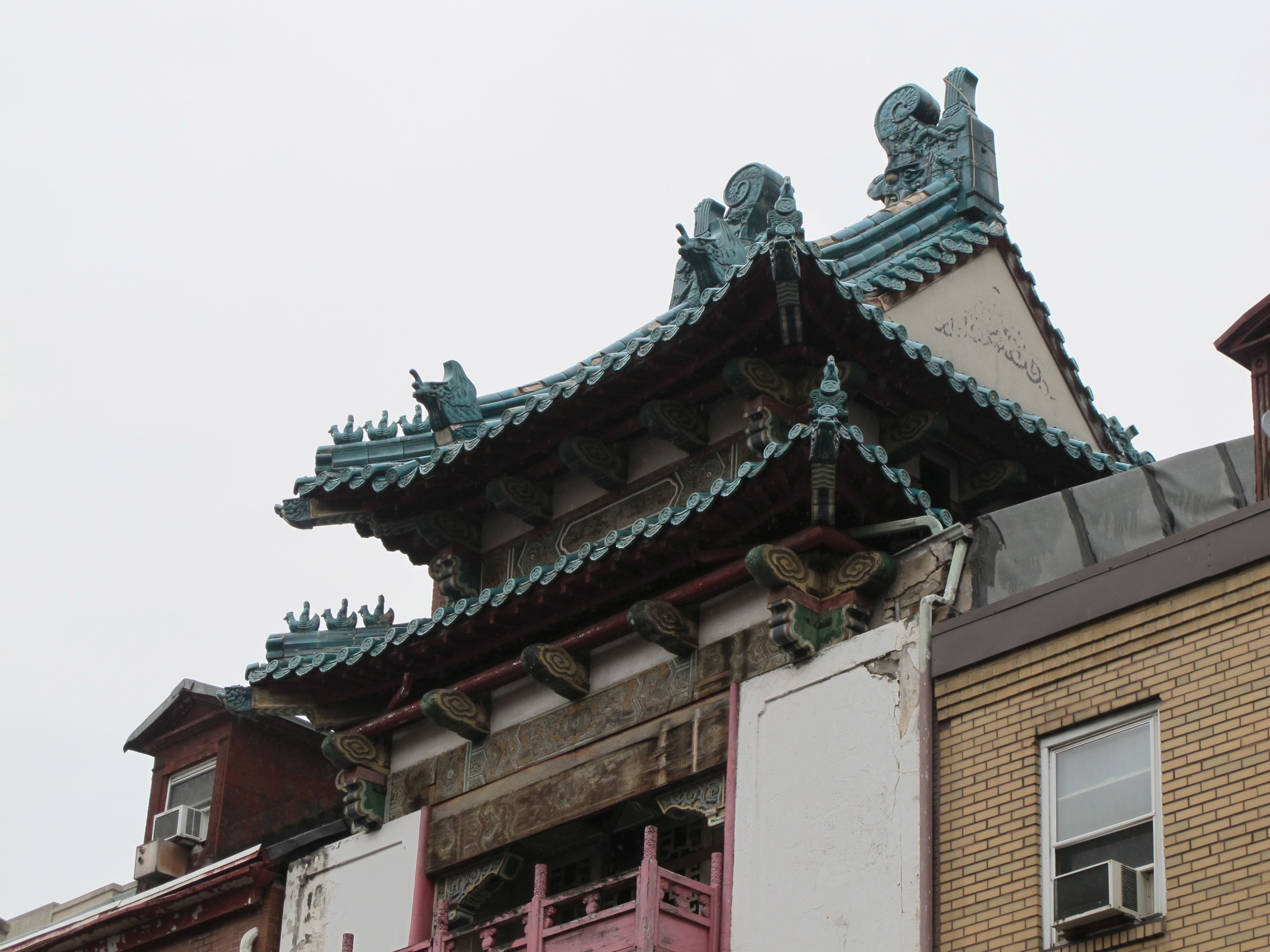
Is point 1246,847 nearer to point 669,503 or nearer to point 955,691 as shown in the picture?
point 955,691

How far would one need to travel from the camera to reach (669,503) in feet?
67.5

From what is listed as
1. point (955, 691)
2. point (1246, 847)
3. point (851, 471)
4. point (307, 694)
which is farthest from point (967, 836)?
point (307, 694)

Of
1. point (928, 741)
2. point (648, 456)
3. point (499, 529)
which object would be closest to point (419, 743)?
point (499, 529)

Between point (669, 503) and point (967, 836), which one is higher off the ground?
point (669, 503)

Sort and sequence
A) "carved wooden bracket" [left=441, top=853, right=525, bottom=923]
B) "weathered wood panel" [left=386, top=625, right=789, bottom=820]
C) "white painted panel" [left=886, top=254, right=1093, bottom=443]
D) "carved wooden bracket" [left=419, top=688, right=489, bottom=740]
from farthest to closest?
"white painted panel" [left=886, top=254, right=1093, bottom=443] → "carved wooden bracket" [left=419, top=688, right=489, bottom=740] → "carved wooden bracket" [left=441, top=853, right=525, bottom=923] → "weathered wood panel" [left=386, top=625, right=789, bottom=820]

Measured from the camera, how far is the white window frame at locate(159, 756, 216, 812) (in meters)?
25.4

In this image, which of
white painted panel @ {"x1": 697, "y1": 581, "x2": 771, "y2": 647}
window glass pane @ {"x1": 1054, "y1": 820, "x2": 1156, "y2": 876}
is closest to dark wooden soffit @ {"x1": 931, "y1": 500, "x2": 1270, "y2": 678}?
window glass pane @ {"x1": 1054, "y1": 820, "x2": 1156, "y2": 876}

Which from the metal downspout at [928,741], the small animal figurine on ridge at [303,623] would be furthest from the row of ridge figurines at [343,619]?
the metal downspout at [928,741]

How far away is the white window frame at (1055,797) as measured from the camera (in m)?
14.1

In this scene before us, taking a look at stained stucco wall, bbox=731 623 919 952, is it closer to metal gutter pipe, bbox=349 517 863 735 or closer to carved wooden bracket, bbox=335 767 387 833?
metal gutter pipe, bbox=349 517 863 735

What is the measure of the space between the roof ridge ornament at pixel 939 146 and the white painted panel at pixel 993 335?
39.3 inches

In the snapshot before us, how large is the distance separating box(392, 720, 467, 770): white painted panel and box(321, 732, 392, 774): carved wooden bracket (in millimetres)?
140

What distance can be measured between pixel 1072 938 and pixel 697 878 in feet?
17.6

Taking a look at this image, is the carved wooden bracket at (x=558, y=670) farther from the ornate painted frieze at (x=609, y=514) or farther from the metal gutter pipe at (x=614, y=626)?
the ornate painted frieze at (x=609, y=514)
